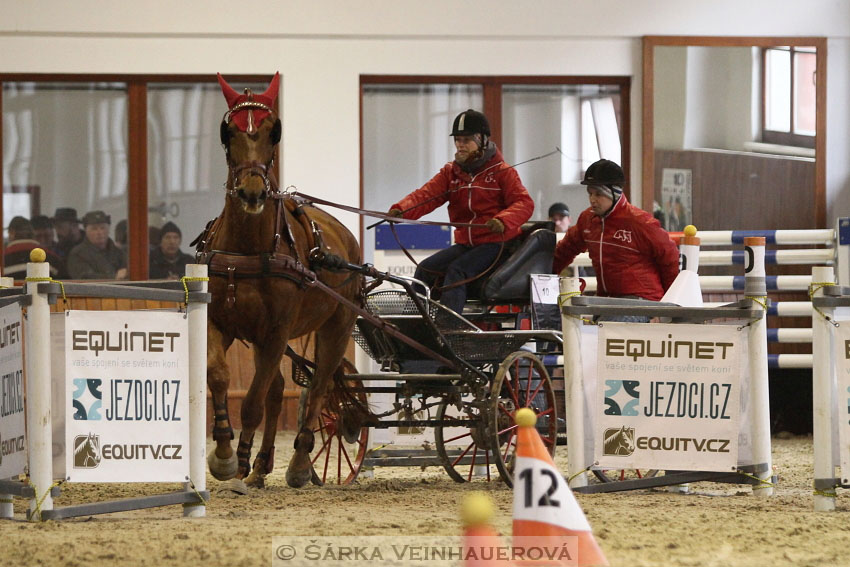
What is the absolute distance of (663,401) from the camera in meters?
5.89

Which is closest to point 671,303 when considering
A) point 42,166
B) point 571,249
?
point 571,249

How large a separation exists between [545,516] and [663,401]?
7.55 feet

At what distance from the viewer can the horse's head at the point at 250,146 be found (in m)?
5.72

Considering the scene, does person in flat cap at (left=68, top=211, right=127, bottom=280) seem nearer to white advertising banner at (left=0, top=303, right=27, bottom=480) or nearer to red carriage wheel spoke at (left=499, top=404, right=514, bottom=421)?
red carriage wheel spoke at (left=499, top=404, right=514, bottom=421)

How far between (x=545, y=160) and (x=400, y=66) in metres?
1.66

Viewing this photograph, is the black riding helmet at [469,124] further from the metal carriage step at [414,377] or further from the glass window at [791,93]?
the glass window at [791,93]

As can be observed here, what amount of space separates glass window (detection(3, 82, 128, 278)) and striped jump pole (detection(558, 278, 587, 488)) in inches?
259

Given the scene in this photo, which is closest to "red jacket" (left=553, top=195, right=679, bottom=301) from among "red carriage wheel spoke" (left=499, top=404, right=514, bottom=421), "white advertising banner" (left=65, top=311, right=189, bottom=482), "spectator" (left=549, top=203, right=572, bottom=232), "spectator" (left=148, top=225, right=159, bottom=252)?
"red carriage wheel spoke" (left=499, top=404, right=514, bottom=421)

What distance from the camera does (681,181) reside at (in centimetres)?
1178

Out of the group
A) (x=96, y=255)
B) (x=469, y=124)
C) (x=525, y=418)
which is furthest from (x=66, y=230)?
(x=525, y=418)

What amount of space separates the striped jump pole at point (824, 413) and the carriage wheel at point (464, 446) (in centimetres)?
176

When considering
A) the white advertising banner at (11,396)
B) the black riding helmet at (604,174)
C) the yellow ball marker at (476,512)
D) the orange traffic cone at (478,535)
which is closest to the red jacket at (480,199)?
the black riding helmet at (604,174)

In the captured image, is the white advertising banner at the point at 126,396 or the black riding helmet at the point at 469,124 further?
the black riding helmet at the point at 469,124

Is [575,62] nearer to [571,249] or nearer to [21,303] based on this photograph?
[571,249]
